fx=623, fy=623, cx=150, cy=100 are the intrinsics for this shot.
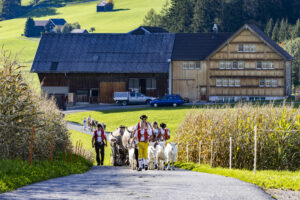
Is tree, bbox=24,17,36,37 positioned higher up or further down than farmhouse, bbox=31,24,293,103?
higher up

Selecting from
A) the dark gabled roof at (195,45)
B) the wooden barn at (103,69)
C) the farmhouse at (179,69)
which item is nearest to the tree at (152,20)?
the dark gabled roof at (195,45)

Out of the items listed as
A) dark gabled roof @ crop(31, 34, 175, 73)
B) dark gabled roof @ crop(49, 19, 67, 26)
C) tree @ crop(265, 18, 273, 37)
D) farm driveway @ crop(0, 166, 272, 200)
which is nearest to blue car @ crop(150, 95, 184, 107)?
dark gabled roof @ crop(31, 34, 175, 73)

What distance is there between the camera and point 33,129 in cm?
1866

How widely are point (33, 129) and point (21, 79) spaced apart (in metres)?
1.71

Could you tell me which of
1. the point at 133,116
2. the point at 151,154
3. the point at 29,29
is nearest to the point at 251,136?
the point at 151,154

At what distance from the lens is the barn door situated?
226 feet

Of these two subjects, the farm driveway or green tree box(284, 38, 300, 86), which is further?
green tree box(284, 38, 300, 86)

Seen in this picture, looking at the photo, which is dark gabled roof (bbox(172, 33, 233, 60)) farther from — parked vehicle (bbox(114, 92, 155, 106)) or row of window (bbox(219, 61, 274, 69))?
parked vehicle (bbox(114, 92, 155, 106))

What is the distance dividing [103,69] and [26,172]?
176 feet

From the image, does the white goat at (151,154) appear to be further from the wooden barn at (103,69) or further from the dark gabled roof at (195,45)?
the dark gabled roof at (195,45)

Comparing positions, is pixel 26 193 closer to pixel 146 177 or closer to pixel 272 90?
pixel 146 177

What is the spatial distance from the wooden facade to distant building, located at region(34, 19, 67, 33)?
387ft

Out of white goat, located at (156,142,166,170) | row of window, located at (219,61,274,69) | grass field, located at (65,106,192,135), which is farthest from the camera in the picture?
row of window, located at (219,61,274,69)

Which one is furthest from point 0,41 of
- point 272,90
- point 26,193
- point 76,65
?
point 26,193
